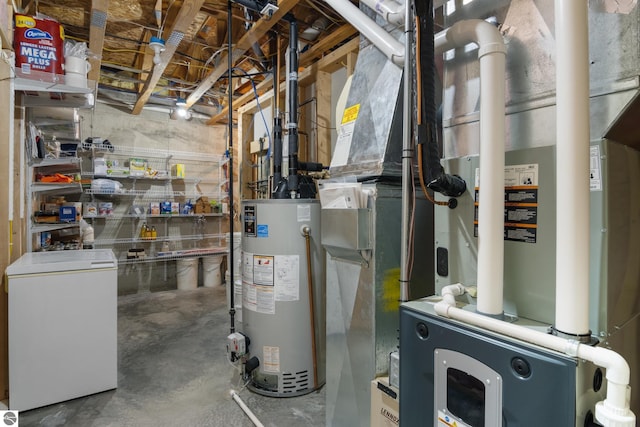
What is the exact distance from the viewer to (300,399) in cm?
213

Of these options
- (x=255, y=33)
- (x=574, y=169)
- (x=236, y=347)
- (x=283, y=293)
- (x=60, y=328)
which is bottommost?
(x=236, y=347)

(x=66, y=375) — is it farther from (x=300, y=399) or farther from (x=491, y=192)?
(x=491, y=192)

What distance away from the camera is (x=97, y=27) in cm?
236

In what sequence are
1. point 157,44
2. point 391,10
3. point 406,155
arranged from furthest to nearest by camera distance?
point 157,44
point 391,10
point 406,155

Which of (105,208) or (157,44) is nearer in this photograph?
(157,44)

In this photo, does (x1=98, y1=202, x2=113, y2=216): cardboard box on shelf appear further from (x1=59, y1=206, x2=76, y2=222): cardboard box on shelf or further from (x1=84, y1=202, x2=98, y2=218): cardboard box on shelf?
(x1=59, y1=206, x2=76, y2=222): cardboard box on shelf

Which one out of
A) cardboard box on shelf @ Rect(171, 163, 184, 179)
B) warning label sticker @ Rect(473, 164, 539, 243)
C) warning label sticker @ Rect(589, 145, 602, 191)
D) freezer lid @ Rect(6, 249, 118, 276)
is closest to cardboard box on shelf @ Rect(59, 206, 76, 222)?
freezer lid @ Rect(6, 249, 118, 276)

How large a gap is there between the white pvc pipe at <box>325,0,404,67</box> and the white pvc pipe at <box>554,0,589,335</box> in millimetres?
716

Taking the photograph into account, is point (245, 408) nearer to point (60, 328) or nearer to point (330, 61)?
point (60, 328)

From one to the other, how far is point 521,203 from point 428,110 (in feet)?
1.22

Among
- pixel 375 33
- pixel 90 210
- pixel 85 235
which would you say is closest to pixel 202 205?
pixel 90 210

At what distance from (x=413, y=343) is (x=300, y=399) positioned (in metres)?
1.50

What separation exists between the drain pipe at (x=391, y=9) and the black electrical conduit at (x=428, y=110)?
1.12ft

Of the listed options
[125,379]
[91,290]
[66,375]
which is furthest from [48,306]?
[125,379]
